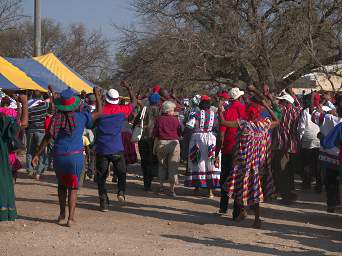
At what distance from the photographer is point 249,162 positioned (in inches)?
356

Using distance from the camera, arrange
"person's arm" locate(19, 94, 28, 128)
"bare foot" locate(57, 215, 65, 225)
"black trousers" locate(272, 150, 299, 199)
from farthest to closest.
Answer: "black trousers" locate(272, 150, 299, 199) < "bare foot" locate(57, 215, 65, 225) < "person's arm" locate(19, 94, 28, 128)

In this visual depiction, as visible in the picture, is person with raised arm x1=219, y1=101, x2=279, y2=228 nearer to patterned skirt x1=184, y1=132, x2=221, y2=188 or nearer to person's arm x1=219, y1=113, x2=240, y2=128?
person's arm x1=219, y1=113, x2=240, y2=128

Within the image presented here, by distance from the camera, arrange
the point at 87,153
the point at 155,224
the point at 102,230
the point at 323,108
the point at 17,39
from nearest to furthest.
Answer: the point at 102,230
the point at 155,224
the point at 323,108
the point at 87,153
the point at 17,39

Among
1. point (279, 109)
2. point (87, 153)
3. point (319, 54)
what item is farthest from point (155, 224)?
point (319, 54)

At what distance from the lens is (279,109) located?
436 inches

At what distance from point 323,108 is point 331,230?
372 cm

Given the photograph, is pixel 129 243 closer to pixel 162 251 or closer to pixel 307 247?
pixel 162 251

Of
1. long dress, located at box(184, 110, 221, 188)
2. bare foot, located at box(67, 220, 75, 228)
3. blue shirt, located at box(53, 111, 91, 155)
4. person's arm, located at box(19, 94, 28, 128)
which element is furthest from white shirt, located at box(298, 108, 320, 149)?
person's arm, located at box(19, 94, 28, 128)

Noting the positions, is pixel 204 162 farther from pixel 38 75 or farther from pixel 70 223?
pixel 38 75

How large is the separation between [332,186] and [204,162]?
2.19m

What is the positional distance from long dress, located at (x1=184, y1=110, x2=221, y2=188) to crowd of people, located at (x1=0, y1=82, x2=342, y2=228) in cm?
2

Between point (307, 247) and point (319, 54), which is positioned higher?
point (319, 54)

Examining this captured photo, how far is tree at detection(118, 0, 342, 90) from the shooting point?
2105 centimetres

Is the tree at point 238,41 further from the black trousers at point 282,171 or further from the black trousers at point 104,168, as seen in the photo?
the black trousers at point 104,168
